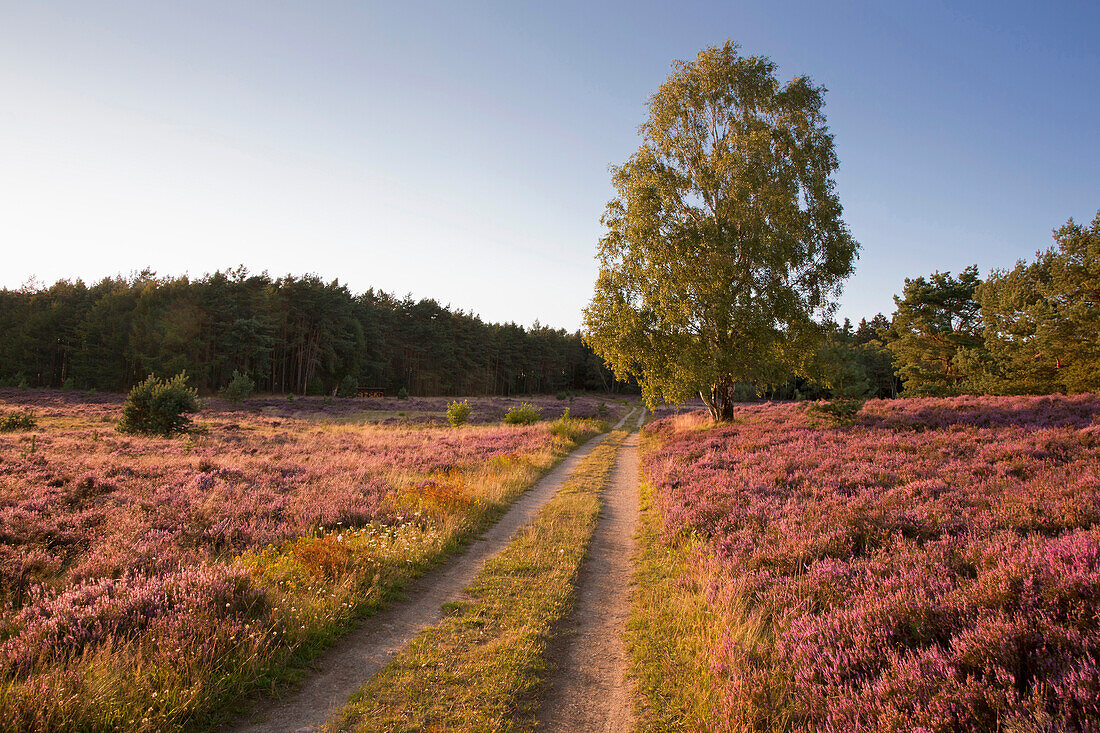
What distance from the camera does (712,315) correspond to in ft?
64.2

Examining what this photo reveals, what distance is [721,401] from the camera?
2261 centimetres

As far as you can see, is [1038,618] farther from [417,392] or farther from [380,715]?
[417,392]

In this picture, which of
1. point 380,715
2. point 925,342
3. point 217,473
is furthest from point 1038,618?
point 925,342

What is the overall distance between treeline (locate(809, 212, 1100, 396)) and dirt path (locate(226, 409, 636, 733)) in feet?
56.8

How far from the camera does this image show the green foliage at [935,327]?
38.7 m

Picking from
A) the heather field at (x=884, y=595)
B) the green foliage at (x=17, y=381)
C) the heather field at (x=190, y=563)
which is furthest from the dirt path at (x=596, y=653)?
the green foliage at (x=17, y=381)

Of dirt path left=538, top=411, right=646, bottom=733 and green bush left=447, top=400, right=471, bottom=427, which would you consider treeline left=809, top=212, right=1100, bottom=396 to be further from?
green bush left=447, top=400, right=471, bottom=427

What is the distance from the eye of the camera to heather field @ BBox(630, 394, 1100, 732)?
3.26 metres

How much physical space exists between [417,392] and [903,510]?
83498 mm

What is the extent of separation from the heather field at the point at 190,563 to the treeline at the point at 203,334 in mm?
49707

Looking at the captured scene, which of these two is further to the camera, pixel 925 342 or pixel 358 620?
pixel 925 342

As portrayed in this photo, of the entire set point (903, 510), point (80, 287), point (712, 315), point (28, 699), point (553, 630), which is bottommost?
point (553, 630)

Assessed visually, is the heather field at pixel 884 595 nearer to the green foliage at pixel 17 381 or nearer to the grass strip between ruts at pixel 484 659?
the grass strip between ruts at pixel 484 659

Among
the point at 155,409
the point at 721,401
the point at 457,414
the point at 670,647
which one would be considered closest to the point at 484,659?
the point at 670,647
